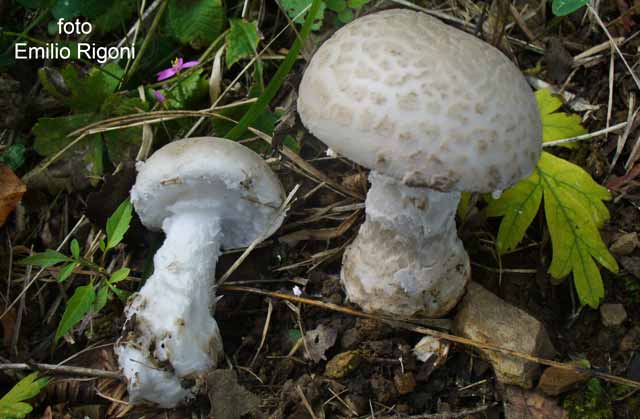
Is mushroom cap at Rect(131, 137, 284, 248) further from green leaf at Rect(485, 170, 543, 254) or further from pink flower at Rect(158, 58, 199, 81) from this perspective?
green leaf at Rect(485, 170, 543, 254)

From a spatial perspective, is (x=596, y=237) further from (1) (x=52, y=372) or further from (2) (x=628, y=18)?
(1) (x=52, y=372)

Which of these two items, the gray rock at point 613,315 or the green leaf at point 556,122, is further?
the green leaf at point 556,122

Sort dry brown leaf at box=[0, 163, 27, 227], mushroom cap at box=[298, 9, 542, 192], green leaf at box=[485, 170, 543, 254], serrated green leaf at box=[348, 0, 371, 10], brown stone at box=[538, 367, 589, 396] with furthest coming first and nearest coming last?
serrated green leaf at box=[348, 0, 371, 10] → dry brown leaf at box=[0, 163, 27, 227] → green leaf at box=[485, 170, 543, 254] → brown stone at box=[538, 367, 589, 396] → mushroom cap at box=[298, 9, 542, 192]

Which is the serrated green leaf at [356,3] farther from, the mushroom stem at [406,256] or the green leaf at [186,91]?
the mushroom stem at [406,256]

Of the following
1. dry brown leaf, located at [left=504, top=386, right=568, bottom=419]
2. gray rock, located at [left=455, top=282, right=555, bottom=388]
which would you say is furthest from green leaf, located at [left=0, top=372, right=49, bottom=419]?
dry brown leaf, located at [left=504, top=386, right=568, bottom=419]

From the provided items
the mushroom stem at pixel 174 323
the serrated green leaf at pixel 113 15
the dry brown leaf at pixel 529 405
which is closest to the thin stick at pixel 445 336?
the dry brown leaf at pixel 529 405

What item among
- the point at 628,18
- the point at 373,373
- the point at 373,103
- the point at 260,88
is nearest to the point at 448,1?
the point at 628,18
